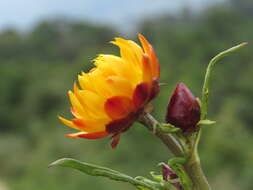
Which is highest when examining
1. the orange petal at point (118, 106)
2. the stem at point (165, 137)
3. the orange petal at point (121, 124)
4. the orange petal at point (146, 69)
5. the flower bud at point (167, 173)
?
the orange petal at point (146, 69)

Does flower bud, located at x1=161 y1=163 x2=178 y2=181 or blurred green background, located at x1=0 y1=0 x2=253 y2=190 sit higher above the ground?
flower bud, located at x1=161 y1=163 x2=178 y2=181

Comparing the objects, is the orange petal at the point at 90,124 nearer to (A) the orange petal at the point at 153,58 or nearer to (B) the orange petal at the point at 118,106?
(B) the orange petal at the point at 118,106

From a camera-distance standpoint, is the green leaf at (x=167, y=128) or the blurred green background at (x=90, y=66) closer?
the green leaf at (x=167, y=128)

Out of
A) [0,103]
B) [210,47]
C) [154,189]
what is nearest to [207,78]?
[154,189]

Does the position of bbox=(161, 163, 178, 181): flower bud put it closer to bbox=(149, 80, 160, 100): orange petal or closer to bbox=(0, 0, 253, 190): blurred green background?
bbox=(149, 80, 160, 100): orange petal

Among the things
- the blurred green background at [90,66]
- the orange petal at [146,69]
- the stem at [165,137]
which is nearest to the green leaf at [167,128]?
the stem at [165,137]

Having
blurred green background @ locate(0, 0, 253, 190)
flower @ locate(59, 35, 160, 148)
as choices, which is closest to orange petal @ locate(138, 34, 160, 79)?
flower @ locate(59, 35, 160, 148)

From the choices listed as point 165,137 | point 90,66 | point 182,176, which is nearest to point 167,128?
point 165,137
